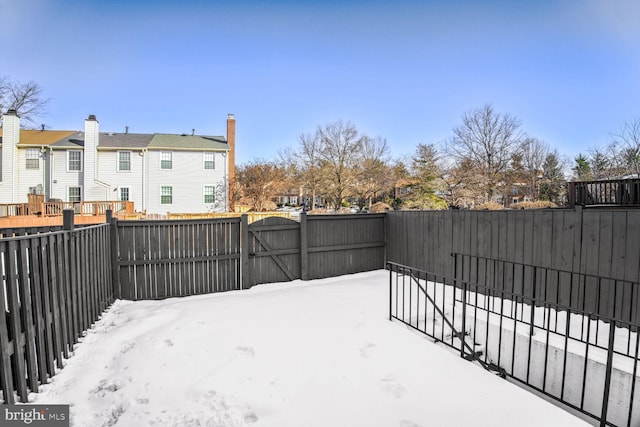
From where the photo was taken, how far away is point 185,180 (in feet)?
72.9

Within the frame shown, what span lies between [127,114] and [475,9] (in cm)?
2343

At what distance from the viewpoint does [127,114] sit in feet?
81.1

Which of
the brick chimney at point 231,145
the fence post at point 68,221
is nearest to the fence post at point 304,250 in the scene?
the fence post at point 68,221

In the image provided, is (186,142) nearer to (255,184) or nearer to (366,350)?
(255,184)

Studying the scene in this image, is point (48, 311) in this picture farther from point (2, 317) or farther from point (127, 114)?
point (127, 114)

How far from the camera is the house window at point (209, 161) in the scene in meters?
22.6

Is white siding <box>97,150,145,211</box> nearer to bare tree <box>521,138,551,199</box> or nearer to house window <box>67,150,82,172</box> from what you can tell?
house window <box>67,150,82,172</box>

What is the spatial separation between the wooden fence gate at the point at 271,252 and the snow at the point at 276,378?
2105mm

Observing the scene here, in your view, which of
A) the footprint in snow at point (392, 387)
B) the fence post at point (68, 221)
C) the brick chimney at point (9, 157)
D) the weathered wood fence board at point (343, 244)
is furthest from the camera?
the brick chimney at point (9, 157)

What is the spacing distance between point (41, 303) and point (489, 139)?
28071 mm

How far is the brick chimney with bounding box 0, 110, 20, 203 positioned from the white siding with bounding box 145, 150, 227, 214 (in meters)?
7.65

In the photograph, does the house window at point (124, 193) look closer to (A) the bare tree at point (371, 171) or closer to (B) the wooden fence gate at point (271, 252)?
(A) the bare tree at point (371, 171)

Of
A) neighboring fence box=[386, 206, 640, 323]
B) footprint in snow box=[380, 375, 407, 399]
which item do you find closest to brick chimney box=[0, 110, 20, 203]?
neighboring fence box=[386, 206, 640, 323]

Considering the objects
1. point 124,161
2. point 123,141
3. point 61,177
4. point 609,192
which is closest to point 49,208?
point 61,177
